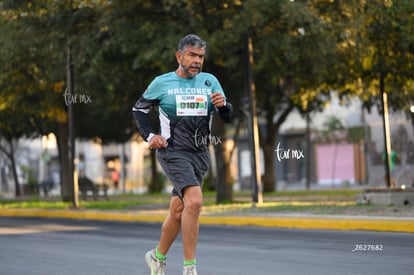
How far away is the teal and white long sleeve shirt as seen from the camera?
6.66 meters

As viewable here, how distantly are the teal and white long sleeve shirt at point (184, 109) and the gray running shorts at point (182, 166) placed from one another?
0.18ft

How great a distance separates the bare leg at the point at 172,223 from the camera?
6742 millimetres

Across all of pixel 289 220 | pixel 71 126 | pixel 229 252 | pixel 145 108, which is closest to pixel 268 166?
pixel 71 126

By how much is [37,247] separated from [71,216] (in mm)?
10726

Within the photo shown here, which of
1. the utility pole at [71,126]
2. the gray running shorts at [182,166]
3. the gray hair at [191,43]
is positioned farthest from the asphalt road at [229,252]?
the utility pole at [71,126]

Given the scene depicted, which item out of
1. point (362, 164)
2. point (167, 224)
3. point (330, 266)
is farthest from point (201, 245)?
point (362, 164)

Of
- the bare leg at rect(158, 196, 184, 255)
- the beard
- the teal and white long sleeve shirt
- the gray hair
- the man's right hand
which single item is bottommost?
the bare leg at rect(158, 196, 184, 255)

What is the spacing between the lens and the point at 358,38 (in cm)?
2112

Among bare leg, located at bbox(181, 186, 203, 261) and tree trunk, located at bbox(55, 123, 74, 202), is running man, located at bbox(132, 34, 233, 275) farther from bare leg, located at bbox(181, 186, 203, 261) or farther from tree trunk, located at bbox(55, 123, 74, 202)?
tree trunk, located at bbox(55, 123, 74, 202)

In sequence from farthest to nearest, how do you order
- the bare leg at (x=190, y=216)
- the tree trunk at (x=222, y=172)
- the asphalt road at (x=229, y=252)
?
the tree trunk at (x=222, y=172) → the asphalt road at (x=229, y=252) → the bare leg at (x=190, y=216)

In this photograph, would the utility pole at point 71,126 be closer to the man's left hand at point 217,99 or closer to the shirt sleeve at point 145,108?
the shirt sleeve at point 145,108

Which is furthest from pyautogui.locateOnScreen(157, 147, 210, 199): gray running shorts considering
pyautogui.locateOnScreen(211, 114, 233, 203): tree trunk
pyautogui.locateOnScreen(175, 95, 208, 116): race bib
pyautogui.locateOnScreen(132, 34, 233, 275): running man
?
pyautogui.locateOnScreen(211, 114, 233, 203): tree trunk

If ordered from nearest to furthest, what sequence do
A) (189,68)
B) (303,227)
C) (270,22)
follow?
(189,68), (303,227), (270,22)

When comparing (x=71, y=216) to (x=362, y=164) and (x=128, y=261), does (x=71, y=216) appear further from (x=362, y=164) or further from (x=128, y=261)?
(x=362, y=164)
